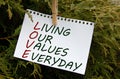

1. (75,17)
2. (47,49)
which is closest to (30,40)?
(47,49)

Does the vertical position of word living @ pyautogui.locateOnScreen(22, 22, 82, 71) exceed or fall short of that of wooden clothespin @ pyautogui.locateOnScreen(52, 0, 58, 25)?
it falls short

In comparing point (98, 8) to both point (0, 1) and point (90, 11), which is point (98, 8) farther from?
point (0, 1)

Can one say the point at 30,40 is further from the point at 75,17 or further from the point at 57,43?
the point at 75,17

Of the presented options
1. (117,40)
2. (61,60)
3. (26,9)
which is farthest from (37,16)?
(117,40)

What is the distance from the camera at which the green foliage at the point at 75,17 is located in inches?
51.4

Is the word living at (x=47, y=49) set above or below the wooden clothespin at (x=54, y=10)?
below

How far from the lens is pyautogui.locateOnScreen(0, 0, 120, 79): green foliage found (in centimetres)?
131

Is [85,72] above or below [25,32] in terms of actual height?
below

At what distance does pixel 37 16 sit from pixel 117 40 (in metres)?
0.41

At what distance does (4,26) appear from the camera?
53.1 inches

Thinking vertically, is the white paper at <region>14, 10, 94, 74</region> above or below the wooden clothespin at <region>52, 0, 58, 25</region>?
below

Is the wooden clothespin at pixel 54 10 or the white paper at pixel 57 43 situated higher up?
the wooden clothespin at pixel 54 10

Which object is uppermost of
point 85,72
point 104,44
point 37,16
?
point 37,16

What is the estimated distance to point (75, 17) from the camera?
135cm
